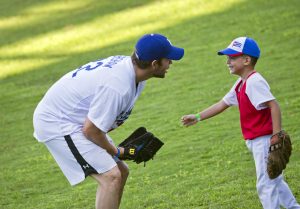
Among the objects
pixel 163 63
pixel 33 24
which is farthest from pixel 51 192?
pixel 33 24

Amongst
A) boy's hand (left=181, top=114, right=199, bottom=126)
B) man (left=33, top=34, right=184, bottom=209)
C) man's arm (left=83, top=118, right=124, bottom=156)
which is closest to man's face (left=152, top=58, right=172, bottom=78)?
man (left=33, top=34, right=184, bottom=209)

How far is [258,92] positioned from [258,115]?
0.25 meters

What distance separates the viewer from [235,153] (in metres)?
9.99

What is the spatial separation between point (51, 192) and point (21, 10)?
17252mm

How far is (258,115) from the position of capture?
20.3 feet

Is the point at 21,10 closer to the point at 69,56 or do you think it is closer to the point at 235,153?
the point at 69,56

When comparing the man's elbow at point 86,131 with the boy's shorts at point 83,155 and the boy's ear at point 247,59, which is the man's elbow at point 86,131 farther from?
the boy's ear at point 247,59

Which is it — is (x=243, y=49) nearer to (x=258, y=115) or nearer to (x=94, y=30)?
(x=258, y=115)

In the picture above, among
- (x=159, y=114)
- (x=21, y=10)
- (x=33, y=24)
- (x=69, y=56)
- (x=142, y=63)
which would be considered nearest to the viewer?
(x=142, y=63)

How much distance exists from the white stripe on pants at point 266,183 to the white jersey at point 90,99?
1.18 metres

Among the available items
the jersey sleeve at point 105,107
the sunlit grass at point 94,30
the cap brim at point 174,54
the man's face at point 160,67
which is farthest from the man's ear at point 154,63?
the sunlit grass at point 94,30

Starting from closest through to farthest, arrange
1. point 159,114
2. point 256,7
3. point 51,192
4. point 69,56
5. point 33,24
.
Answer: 1. point 51,192
2. point 159,114
3. point 69,56
4. point 256,7
5. point 33,24

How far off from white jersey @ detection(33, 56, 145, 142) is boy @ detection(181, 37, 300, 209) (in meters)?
0.95

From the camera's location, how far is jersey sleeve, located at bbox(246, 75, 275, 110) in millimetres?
6027
